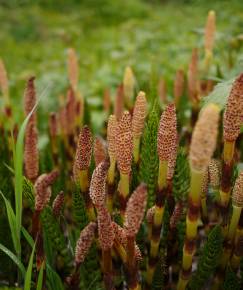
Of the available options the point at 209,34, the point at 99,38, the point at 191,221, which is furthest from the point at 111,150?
the point at 99,38

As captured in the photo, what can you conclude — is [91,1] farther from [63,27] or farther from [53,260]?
[53,260]

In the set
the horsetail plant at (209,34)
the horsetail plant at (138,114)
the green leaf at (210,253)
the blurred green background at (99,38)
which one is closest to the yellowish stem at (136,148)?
the horsetail plant at (138,114)

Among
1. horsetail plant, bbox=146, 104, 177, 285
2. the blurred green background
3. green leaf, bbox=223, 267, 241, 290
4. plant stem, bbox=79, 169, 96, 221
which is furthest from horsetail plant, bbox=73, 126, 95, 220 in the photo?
the blurred green background

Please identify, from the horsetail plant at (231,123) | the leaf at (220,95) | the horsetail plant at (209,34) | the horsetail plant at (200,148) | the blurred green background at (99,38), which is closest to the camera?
the horsetail plant at (200,148)

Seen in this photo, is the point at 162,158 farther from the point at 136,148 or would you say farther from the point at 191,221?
the point at 136,148

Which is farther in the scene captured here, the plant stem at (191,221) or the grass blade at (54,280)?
the grass blade at (54,280)

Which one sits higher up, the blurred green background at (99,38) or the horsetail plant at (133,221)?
the horsetail plant at (133,221)

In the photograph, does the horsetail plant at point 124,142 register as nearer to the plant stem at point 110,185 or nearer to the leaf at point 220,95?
the plant stem at point 110,185

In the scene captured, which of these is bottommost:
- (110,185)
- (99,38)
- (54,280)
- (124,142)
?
(99,38)
